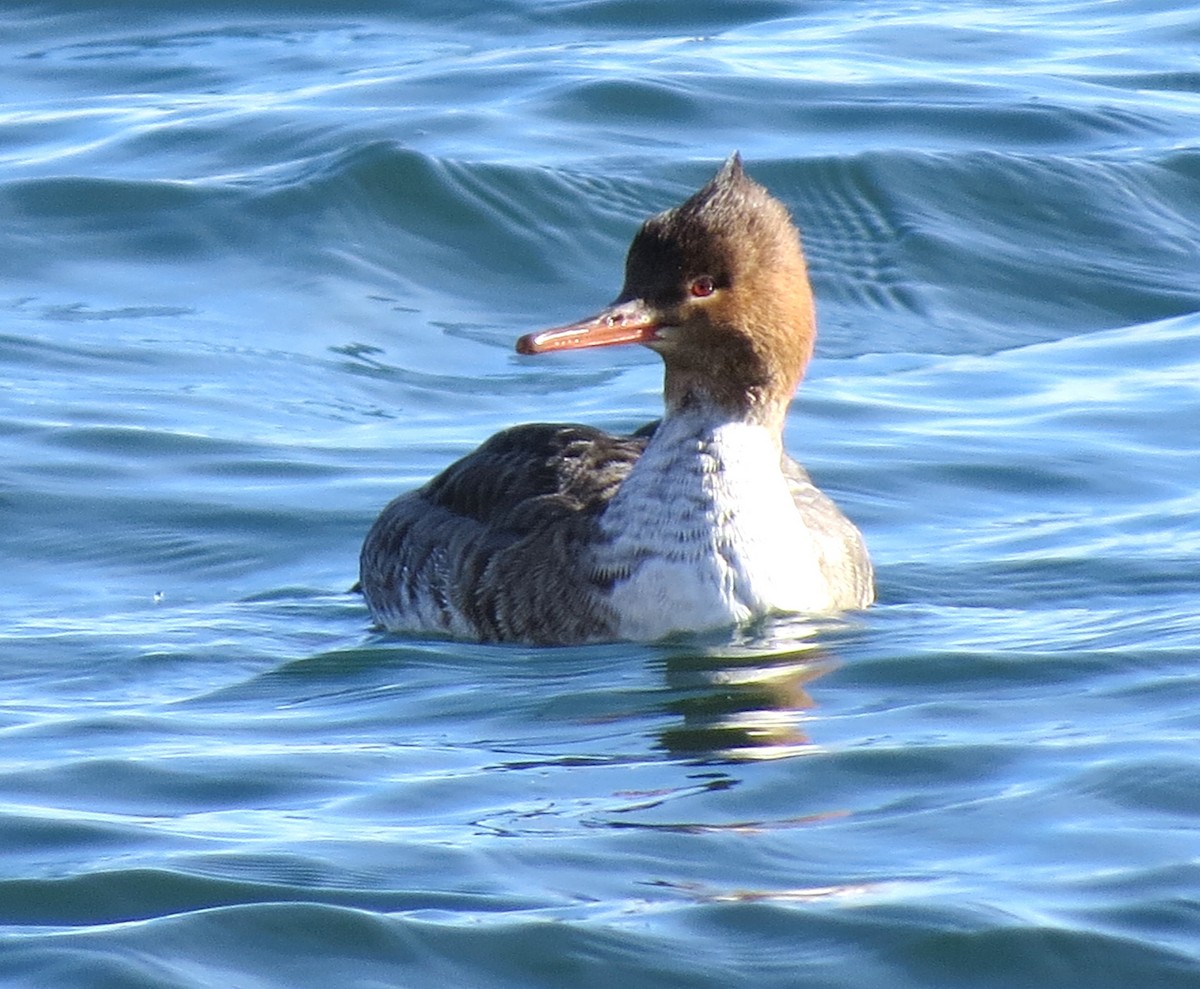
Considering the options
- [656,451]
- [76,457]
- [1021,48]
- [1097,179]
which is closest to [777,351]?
[656,451]

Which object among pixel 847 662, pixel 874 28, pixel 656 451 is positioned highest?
pixel 874 28

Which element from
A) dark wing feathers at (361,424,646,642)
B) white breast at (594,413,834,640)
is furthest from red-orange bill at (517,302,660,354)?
dark wing feathers at (361,424,646,642)

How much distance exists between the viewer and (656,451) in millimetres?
8633

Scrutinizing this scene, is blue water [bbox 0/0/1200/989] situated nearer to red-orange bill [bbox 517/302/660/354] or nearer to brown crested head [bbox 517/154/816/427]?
brown crested head [bbox 517/154/816/427]

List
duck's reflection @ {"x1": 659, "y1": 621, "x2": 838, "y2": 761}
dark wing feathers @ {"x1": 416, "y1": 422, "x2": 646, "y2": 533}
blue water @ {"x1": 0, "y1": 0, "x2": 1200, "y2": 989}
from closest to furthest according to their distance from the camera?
blue water @ {"x1": 0, "y1": 0, "x2": 1200, "y2": 989} → duck's reflection @ {"x1": 659, "y1": 621, "x2": 838, "y2": 761} → dark wing feathers @ {"x1": 416, "y1": 422, "x2": 646, "y2": 533}

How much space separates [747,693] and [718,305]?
1333 mm

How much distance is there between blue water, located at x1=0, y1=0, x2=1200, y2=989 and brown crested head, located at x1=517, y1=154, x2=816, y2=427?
2.70ft

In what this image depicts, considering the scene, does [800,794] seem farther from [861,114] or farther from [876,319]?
[861,114]

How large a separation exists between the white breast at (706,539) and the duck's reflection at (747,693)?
12cm

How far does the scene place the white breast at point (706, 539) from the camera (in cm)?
841

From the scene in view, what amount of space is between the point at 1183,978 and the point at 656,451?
11.6ft

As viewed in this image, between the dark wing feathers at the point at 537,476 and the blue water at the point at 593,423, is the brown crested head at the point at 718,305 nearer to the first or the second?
the dark wing feathers at the point at 537,476

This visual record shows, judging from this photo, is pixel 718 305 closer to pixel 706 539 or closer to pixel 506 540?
pixel 706 539

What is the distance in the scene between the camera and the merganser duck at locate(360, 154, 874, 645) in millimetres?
8398
